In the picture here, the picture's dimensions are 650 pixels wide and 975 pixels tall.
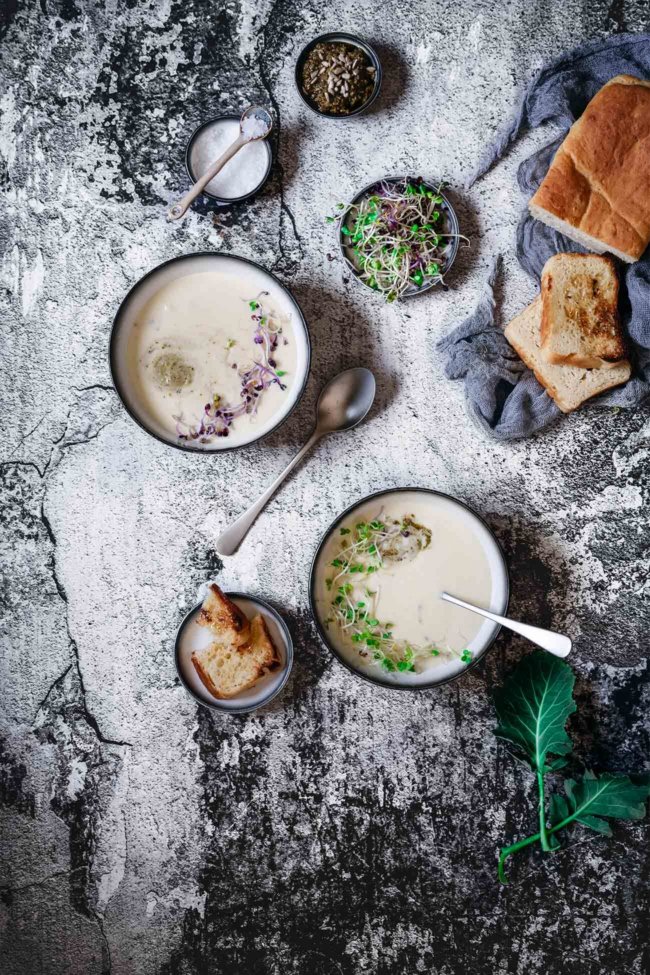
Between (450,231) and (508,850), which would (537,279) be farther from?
(508,850)

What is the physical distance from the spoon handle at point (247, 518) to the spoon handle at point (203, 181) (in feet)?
2.41

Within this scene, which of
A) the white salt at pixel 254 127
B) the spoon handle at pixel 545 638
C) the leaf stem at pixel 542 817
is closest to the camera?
the spoon handle at pixel 545 638

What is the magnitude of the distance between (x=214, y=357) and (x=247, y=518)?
0.47 m

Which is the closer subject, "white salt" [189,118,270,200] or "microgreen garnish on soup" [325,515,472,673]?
"microgreen garnish on soup" [325,515,472,673]

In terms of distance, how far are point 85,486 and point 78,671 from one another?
0.56 m

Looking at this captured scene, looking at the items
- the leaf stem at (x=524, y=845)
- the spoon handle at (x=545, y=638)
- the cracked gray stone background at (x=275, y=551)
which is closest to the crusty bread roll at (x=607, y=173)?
the cracked gray stone background at (x=275, y=551)

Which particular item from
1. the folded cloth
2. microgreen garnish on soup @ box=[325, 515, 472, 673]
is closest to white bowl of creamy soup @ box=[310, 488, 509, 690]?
microgreen garnish on soup @ box=[325, 515, 472, 673]

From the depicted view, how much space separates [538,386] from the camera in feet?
6.93

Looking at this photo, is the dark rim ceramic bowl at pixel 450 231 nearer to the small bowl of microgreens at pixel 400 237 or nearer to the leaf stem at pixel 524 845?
the small bowl of microgreens at pixel 400 237

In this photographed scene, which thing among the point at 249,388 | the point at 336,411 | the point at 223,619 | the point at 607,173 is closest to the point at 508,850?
the point at 223,619

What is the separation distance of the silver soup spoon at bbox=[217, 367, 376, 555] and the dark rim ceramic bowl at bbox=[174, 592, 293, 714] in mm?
181

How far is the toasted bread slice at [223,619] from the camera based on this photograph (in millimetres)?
1987

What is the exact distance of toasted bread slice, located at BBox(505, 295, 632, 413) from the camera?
2059mm

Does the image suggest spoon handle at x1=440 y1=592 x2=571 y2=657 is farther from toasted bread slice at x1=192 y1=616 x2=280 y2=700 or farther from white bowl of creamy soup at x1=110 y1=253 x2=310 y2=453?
white bowl of creamy soup at x1=110 y1=253 x2=310 y2=453
